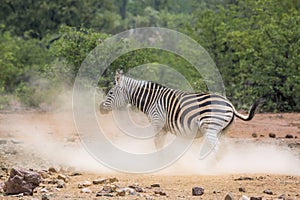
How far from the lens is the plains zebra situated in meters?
9.55

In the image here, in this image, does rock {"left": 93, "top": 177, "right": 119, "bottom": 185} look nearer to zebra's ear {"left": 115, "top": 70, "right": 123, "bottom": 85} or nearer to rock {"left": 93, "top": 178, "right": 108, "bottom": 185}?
→ rock {"left": 93, "top": 178, "right": 108, "bottom": 185}

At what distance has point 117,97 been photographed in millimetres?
11164

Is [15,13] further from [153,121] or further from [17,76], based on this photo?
[153,121]

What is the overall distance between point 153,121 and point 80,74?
7644 mm

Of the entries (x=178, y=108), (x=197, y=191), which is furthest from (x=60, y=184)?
(x=178, y=108)

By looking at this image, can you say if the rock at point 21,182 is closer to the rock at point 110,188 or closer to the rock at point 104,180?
the rock at point 110,188

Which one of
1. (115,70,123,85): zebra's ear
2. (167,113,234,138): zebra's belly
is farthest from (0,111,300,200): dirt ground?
(115,70,123,85): zebra's ear

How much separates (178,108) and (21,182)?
12.6 feet

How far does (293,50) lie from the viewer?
1842 cm

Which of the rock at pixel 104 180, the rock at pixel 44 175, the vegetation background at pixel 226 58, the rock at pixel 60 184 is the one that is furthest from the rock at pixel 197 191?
the vegetation background at pixel 226 58

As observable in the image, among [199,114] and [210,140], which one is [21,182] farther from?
[199,114]

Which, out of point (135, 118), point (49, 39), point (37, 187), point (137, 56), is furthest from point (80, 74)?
point (49, 39)

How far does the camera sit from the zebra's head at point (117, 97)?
11055 millimetres

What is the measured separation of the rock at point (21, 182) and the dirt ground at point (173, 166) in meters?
0.11
